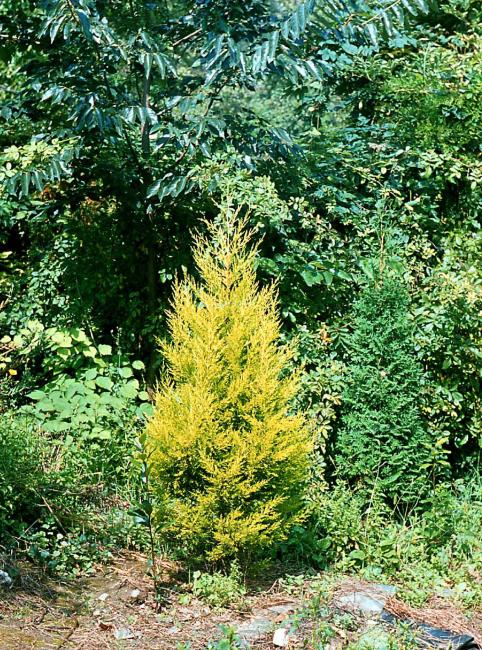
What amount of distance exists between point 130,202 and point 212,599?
108 inches

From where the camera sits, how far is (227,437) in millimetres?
4008

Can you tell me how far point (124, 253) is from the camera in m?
5.91

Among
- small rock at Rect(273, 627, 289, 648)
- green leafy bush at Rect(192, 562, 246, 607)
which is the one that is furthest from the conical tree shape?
small rock at Rect(273, 627, 289, 648)

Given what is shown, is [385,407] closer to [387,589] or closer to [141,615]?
[387,589]

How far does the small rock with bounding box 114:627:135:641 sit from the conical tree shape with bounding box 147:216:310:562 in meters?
0.52

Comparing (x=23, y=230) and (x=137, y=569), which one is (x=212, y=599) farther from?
(x=23, y=230)

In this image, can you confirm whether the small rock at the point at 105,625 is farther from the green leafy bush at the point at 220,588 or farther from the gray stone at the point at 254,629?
the gray stone at the point at 254,629

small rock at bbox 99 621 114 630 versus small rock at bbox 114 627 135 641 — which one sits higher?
small rock at bbox 99 621 114 630

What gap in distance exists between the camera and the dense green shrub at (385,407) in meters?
4.90

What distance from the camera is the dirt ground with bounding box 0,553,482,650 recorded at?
12.3 ft

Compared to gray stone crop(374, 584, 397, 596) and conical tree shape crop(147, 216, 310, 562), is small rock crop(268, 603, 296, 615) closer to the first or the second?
conical tree shape crop(147, 216, 310, 562)

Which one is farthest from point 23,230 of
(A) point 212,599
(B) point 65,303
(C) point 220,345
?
(A) point 212,599

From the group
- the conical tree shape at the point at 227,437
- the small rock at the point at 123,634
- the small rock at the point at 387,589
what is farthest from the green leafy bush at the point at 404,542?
the small rock at the point at 123,634

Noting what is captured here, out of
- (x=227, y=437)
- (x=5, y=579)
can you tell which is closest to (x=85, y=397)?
(x=5, y=579)
